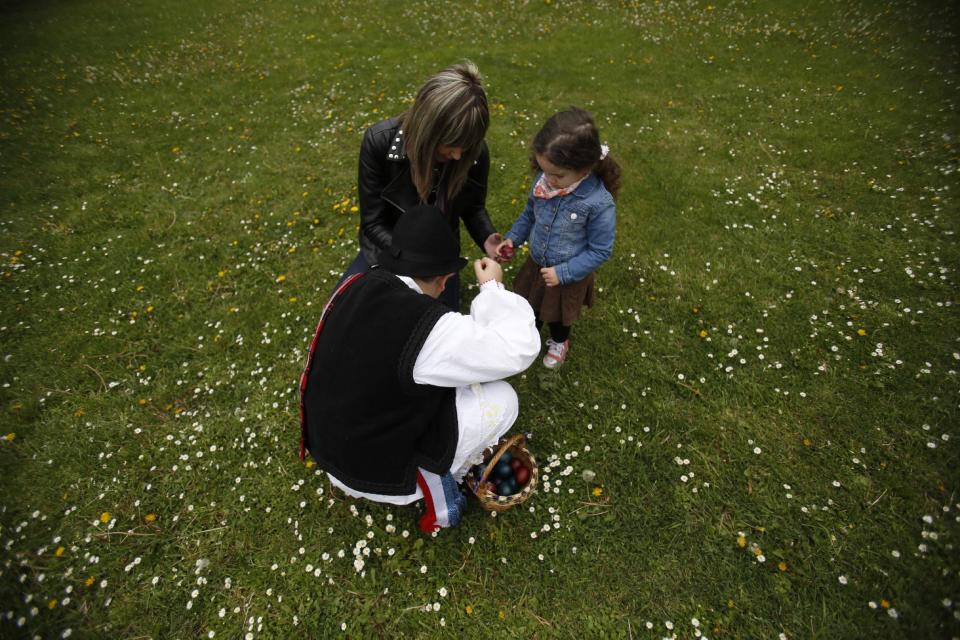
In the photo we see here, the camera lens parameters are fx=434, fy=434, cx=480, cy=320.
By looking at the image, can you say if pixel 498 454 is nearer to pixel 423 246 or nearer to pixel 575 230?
pixel 423 246

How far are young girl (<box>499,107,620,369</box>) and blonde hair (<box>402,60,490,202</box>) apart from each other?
47 cm

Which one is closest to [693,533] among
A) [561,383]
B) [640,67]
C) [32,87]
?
[561,383]

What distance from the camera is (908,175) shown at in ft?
19.6

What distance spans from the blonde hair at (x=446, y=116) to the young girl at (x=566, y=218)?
0.47 meters

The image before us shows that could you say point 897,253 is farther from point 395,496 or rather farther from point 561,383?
point 395,496

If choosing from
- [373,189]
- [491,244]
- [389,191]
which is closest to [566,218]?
[491,244]

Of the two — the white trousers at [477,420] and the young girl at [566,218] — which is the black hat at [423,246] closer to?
the white trousers at [477,420]

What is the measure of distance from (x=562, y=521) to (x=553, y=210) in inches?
95.5

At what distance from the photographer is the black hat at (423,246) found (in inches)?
97.8

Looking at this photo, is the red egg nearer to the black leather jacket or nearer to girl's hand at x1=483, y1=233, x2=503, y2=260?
girl's hand at x1=483, y1=233, x2=503, y2=260

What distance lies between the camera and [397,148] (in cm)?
335

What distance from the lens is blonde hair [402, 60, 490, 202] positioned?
9.43ft

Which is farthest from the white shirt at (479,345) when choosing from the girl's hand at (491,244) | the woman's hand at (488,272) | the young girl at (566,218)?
the girl's hand at (491,244)

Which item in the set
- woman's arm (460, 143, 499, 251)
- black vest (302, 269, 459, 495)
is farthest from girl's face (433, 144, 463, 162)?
black vest (302, 269, 459, 495)
